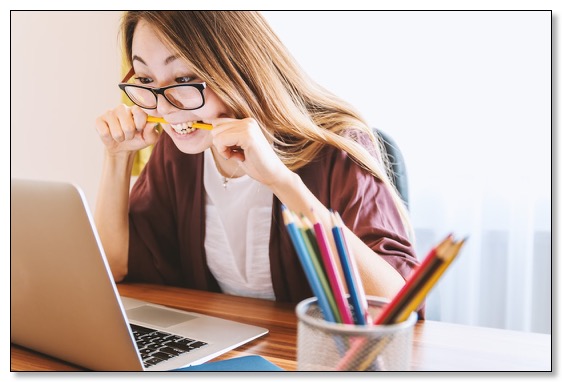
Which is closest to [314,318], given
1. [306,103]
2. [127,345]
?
[127,345]

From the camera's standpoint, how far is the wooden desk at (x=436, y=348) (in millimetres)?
586

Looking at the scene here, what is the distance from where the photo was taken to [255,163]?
2.41 ft

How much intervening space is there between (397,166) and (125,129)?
48 centimetres

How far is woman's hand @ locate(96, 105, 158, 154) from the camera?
0.96m

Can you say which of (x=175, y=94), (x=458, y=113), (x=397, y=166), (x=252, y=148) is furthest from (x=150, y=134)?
(x=458, y=113)

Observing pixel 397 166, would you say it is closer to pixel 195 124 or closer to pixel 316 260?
pixel 195 124

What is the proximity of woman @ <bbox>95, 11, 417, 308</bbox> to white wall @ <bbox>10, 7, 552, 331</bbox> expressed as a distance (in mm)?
77

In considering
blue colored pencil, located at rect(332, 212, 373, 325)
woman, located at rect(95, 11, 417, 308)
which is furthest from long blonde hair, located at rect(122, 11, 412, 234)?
blue colored pencil, located at rect(332, 212, 373, 325)

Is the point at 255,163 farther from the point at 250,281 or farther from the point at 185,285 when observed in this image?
the point at 185,285

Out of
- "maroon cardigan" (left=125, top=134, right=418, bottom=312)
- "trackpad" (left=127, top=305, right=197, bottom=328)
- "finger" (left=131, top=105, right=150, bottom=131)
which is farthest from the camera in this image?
"finger" (left=131, top=105, right=150, bottom=131)

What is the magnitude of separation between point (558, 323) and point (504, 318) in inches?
13.7

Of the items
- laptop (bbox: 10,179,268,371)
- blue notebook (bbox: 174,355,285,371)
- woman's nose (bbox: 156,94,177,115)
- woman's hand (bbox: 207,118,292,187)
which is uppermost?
woman's nose (bbox: 156,94,177,115)

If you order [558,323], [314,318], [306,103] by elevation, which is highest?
[306,103]

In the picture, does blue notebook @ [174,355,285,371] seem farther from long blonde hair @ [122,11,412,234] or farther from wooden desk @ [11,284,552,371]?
long blonde hair @ [122,11,412,234]
